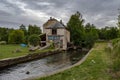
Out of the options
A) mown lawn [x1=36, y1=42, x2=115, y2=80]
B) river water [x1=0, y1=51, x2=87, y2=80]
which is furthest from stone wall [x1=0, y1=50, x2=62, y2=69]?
mown lawn [x1=36, y1=42, x2=115, y2=80]

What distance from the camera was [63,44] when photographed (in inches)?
2382

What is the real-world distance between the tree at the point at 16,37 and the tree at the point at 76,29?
17643 millimetres

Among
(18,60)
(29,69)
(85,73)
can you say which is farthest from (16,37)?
(85,73)

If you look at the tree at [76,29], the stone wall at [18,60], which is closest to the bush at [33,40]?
→ the stone wall at [18,60]

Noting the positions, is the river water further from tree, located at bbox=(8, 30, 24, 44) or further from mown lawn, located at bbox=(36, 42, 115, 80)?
tree, located at bbox=(8, 30, 24, 44)

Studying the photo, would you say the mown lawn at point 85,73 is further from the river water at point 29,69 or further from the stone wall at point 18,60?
the stone wall at point 18,60

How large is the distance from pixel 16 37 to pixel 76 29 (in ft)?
71.1

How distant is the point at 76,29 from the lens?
73062 millimetres

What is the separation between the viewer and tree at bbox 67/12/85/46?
7156 centimetres

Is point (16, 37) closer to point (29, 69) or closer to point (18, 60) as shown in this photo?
point (18, 60)

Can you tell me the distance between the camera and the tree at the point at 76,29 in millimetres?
71562

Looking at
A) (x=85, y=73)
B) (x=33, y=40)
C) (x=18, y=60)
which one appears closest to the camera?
(x=85, y=73)

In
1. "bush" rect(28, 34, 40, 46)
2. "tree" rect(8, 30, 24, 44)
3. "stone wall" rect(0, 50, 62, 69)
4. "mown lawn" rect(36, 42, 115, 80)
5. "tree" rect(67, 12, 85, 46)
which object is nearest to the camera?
"mown lawn" rect(36, 42, 115, 80)

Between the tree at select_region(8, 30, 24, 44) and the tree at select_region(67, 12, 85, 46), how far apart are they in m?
17.6
